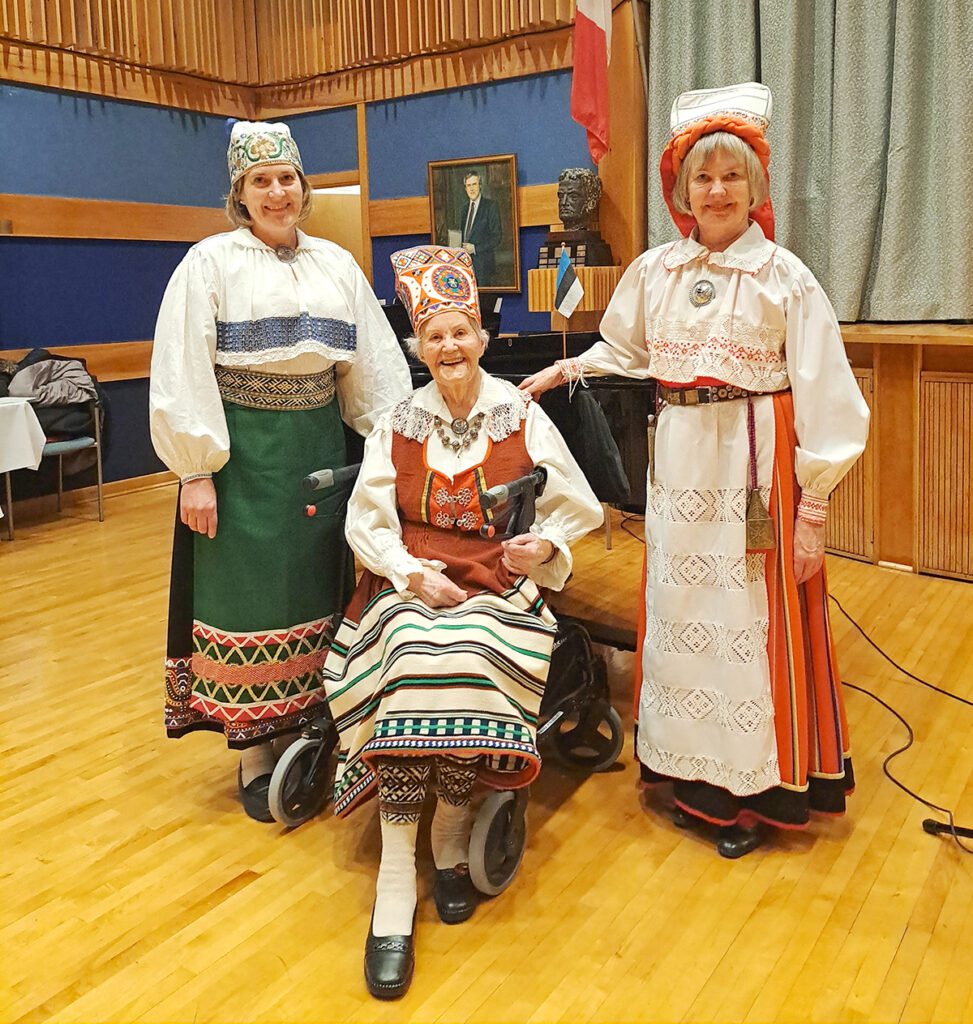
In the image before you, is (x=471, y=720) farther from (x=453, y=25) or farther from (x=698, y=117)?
(x=453, y=25)

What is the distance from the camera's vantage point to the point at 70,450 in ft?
19.9

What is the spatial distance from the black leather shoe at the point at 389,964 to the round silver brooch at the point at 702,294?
1495mm

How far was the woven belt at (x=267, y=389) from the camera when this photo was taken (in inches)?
102

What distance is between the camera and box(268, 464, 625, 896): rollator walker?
2.32 m

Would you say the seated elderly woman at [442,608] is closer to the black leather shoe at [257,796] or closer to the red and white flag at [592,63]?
the black leather shoe at [257,796]

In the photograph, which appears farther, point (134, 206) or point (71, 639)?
point (134, 206)

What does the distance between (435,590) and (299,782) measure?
0.73m

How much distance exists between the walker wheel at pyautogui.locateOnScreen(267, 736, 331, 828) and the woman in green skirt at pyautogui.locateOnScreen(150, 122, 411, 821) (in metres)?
0.09

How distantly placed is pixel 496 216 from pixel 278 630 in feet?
15.5

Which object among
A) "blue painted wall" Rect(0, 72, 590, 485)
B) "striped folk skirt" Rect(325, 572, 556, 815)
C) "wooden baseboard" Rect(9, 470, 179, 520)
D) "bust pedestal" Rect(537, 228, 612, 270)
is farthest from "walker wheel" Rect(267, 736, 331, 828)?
"blue painted wall" Rect(0, 72, 590, 485)

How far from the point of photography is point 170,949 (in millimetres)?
2184

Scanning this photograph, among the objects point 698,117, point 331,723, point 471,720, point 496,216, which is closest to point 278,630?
point 331,723

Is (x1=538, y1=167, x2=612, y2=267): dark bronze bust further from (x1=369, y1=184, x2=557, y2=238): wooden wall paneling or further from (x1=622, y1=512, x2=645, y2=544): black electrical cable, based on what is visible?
(x1=622, y1=512, x2=645, y2=544): black electrical cable

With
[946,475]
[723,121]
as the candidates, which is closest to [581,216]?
[946,475]
